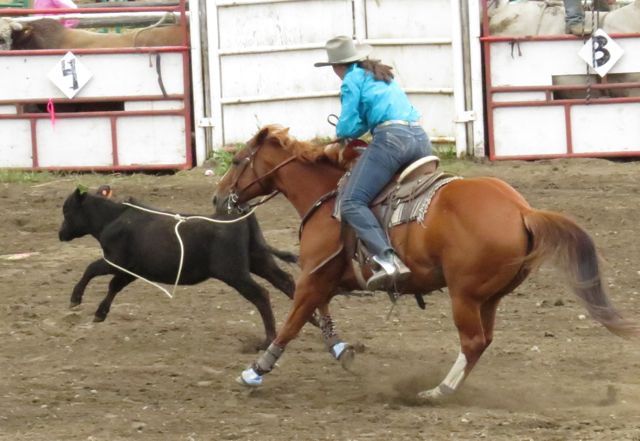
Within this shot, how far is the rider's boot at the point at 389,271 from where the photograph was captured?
6.82 meters

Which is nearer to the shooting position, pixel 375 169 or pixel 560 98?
pixel 375 169

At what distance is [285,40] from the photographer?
14.8 meters

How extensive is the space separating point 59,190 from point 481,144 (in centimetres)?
434

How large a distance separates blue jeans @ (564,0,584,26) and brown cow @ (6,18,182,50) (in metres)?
4.03

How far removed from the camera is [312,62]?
14.7 metres

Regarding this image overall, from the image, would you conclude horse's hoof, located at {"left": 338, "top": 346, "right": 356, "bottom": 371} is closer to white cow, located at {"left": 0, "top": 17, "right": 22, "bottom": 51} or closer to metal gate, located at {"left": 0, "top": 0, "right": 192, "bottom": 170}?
metal gate, located at {"left": 0, "top": 0, "right": 192, "bottom": 170}

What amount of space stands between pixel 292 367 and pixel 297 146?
4.03 feet

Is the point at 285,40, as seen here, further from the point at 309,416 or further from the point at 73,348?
the point at 309,416

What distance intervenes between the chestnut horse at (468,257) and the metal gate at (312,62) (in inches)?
294

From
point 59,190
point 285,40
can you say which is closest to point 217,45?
point 285,40

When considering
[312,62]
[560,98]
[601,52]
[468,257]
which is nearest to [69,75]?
[312,62]

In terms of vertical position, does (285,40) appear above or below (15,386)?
above

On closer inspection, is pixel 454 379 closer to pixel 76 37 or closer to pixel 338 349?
pixel 338 349

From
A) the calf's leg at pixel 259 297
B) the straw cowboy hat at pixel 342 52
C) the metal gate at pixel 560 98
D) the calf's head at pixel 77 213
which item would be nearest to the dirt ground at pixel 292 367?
the calf's leg at pixel 259 297
